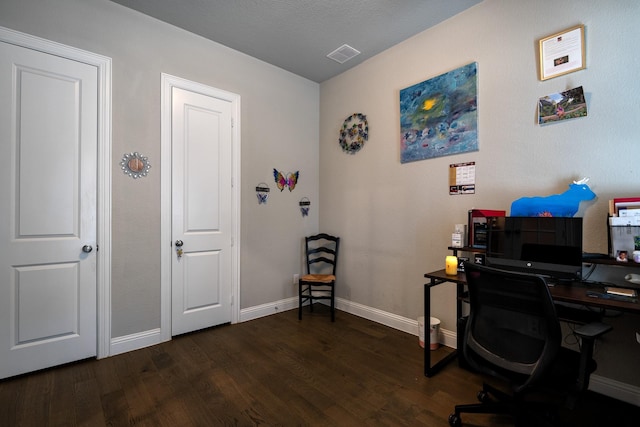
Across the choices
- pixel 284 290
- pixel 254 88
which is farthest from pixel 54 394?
pixel 254 88

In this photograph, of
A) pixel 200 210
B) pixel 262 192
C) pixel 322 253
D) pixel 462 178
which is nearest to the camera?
pixel 462 178

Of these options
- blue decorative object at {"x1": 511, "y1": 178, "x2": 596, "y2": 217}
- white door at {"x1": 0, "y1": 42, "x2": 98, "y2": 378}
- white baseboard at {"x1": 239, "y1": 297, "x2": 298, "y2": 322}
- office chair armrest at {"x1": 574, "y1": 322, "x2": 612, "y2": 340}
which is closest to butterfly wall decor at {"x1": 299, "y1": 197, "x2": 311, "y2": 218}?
white baseboard at {"x1": 239, "y1": 297, "x2": 298, "y2": 322}

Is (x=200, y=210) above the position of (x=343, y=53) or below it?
below

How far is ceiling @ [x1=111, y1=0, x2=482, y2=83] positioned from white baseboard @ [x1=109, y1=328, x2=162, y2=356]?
2.88 meters

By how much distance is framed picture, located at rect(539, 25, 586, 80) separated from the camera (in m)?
1.98

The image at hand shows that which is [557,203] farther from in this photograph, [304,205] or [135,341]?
[135,341]

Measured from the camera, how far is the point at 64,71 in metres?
2.30

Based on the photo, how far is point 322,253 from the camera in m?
3.94

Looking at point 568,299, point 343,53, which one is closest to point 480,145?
point 568,299

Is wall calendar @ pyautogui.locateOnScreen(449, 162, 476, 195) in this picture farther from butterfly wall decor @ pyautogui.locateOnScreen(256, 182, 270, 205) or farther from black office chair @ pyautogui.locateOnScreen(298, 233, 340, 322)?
butterfly wall decor @ pyautogui.locateOnScreen(256, 182, 270, 205)

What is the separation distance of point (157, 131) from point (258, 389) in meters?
2.37

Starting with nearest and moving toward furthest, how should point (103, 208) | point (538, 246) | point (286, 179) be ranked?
point (538, 246), point (103, 208), point (286, 179)

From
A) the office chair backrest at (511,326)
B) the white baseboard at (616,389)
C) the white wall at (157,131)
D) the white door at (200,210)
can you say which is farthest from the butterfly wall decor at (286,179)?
the white baseboard at (616,389)

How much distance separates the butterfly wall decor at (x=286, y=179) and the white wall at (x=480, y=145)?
43 centimetres
